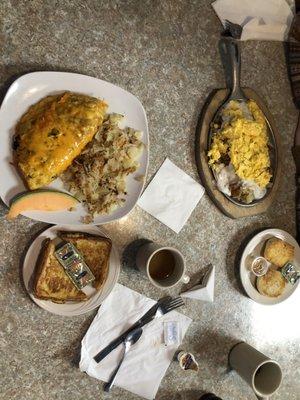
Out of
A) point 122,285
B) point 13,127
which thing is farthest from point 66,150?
point 122,285

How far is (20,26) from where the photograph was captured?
1359mm

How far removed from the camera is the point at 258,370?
162 cm

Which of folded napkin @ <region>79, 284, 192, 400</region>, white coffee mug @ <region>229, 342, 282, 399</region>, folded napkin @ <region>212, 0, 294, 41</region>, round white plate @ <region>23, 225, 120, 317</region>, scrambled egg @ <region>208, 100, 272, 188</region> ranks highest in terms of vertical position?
folded napkin @ <region>212, 0, 294, 41</region>

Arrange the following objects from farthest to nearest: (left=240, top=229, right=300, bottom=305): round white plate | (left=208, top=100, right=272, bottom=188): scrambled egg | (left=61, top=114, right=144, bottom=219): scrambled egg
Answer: (left=240, top=229, right=300, bottom=305): round white plate
(left=208, top=100, right=272, bottom=188): scrambled egg
(left=61, top=114, right=144, bottom=219): scrambled egg

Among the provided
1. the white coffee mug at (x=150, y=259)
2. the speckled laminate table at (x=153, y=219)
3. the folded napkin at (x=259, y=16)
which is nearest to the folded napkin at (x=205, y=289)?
the speckled laminate table at (x=153, y=219)

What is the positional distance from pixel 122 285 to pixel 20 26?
927 mm

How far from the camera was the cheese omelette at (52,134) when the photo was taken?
49.3 inches

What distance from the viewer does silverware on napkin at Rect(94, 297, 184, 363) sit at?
1479mm

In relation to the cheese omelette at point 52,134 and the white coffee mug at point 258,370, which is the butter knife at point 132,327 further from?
the cheese omelette at point 52,134

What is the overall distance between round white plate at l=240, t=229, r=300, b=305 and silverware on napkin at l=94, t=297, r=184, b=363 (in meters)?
0.31

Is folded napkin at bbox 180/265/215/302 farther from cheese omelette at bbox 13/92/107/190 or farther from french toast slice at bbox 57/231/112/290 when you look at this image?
cheese omelette at bbox 13/92/107/190

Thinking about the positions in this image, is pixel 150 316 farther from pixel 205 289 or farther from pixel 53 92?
pixel 53 92

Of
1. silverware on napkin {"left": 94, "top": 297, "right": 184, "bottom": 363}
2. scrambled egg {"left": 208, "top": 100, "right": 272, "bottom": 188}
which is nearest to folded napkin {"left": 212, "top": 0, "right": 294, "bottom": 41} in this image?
scrambled egg {"left": 208, "top": 100, "right": 272, "bottom": 188}

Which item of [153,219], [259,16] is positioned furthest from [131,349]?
[259,16]
